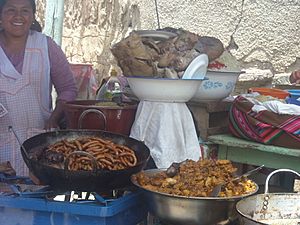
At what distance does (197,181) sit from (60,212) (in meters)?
0.57

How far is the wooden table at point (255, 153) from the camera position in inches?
114

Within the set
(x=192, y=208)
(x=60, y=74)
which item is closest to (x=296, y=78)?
(x=60, y=74)

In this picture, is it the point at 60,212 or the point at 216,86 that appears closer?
the point at 60,212

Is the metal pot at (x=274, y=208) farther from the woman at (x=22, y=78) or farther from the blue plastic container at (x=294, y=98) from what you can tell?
the woman at (x=22, y=78)

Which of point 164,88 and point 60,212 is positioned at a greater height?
point 164,88

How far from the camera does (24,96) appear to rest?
10.3 ft

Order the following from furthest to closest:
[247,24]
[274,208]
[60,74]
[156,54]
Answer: [247,24]
[60,74]
[156,54]
[274,208]

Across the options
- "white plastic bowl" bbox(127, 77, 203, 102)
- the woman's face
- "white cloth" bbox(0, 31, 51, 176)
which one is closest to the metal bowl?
"white plastic bowl" bbox(127, 77, 203, 102)

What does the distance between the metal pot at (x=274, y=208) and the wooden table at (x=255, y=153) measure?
767 mm

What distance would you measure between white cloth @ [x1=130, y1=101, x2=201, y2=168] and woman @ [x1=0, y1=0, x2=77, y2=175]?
74 cm

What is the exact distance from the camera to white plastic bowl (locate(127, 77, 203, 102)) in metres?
2.57

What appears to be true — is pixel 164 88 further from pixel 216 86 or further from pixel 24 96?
pixel 24 96

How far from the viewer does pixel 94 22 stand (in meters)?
7.31

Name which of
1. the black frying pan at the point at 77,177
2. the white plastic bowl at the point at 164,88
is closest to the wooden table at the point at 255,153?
the white plastic bowl at the point at 164,88
